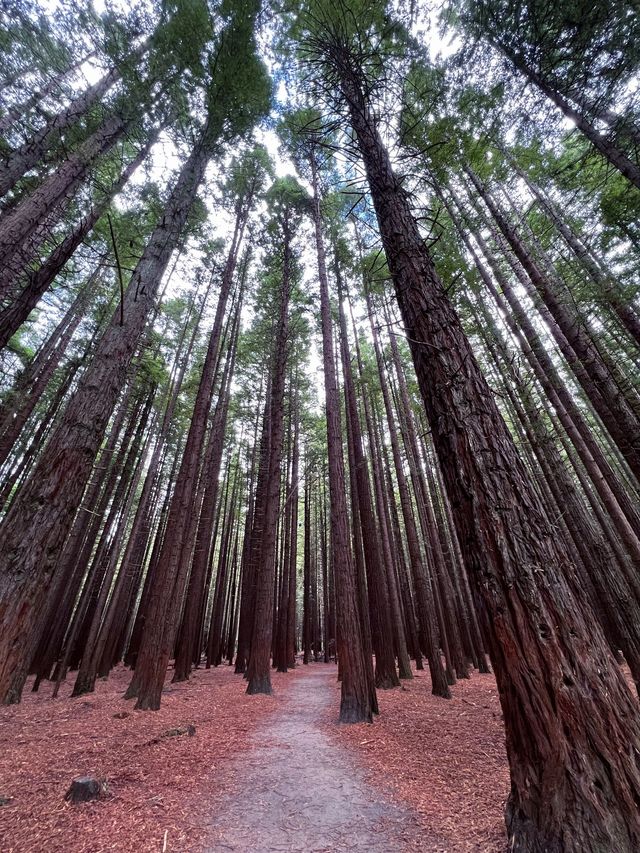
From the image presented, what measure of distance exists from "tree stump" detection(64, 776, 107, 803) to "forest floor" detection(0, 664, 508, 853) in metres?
0.08

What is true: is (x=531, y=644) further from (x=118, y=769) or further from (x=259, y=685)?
Answer: (x=259, y=685)

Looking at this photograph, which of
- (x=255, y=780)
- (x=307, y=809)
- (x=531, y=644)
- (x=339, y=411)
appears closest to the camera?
(x=531, y=644)

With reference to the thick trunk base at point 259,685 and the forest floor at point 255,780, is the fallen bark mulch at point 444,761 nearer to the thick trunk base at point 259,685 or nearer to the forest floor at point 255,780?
the forest floor at point 255,780

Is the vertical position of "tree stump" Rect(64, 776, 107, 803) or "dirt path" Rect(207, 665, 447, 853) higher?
"tree stump" Rect(64, 776, 107, 803)

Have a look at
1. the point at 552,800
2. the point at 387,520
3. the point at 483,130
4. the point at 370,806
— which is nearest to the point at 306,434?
the point at 387,520

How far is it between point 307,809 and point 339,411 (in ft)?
20.7

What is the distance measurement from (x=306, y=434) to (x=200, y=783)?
51.8 feet

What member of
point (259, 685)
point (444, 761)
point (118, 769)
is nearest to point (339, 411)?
point (444, 761)

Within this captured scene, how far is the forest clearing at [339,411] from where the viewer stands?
7.77ft

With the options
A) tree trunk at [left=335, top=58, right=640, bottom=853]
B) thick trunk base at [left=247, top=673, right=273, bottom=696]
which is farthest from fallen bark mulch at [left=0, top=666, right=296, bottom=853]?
tree trunk at [left=335, top=58, right=640, bottom=853]

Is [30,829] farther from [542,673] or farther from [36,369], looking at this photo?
[36,369]

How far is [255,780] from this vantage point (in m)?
3.96

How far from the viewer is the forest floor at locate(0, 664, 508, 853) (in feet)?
9.24

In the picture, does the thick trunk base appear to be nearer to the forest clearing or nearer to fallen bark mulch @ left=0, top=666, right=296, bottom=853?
the forest clearing
